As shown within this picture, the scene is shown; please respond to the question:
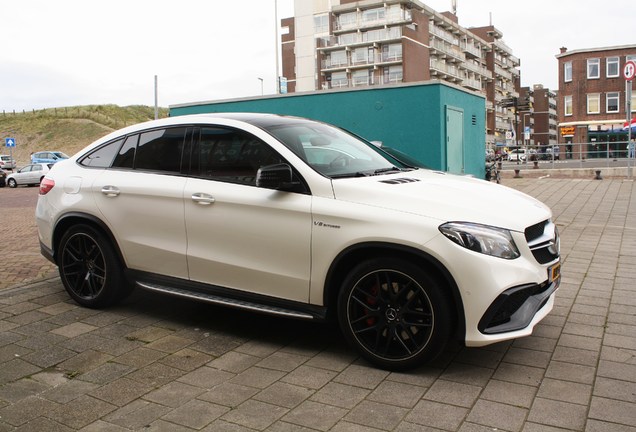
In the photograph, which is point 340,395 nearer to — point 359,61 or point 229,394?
point 229,394

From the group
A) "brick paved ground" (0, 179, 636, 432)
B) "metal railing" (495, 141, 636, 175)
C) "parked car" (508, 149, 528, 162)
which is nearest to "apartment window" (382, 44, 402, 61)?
"parked car" (508, 149, 528, 162)

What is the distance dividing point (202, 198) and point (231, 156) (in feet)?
1.26

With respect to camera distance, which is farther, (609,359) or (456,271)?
(609,359)

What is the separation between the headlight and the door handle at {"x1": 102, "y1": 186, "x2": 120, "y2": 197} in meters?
2.79

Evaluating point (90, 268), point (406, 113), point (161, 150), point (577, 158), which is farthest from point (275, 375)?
point (577, 158)

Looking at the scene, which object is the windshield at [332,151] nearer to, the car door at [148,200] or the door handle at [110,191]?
the car door at [148,200]

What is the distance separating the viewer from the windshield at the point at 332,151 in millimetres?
4348

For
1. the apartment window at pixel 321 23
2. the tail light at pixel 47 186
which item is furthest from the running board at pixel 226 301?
the apartment window at pixel 321 23

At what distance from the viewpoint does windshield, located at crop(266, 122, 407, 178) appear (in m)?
4.35

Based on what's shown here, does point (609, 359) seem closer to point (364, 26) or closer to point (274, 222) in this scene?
point (274, 222)

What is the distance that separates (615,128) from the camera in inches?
2441

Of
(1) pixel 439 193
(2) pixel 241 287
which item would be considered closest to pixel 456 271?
(1) pixel 439 193

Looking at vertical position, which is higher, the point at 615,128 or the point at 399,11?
the point at 399,11

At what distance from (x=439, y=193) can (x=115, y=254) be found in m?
2.77
